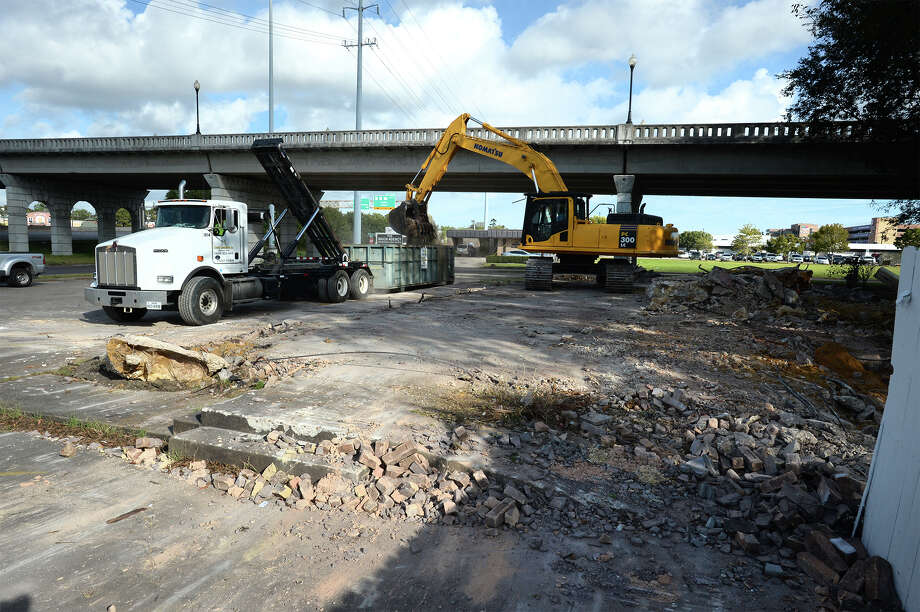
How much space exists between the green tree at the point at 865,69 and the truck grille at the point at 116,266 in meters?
19.4

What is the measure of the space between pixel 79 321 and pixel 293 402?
9.67 metres

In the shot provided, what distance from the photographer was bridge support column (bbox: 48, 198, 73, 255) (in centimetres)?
4359

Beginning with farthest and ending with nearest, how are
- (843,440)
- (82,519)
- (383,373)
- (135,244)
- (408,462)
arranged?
(135,244) → (383,373) → (843,440) → (408,462) → (82,519)

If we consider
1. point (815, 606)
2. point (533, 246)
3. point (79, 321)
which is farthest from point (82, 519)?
point (533, 246)

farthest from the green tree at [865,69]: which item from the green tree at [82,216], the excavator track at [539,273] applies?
the green tree at [82,216]

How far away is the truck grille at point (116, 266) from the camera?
11.5 m

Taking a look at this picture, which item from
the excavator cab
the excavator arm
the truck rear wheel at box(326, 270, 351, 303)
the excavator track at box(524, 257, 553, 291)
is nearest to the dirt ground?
the truck rear wheel at box(326, 270, 351, 303)

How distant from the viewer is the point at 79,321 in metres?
12.8

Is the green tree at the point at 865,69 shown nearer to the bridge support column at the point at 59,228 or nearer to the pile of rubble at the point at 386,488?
the pile of rubble at the point at 386,488

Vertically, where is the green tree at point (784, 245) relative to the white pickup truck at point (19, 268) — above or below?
above

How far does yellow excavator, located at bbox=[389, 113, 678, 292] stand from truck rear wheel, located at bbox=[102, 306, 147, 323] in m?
9.41

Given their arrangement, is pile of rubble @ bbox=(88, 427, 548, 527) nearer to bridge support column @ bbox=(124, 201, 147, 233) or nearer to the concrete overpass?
the concrete overpass

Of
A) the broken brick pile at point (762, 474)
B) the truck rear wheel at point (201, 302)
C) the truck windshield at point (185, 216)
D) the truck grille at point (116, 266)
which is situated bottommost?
the broken brick pile at point (762, 474)

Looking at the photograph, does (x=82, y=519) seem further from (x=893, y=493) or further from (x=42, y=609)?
(x=893, y=493)
